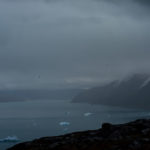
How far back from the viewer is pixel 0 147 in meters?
79.9

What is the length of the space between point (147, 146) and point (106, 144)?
3.62 m

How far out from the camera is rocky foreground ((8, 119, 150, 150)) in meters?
29.3

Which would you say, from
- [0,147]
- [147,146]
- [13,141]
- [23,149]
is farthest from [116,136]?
[13,141]

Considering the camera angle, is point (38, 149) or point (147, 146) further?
point (38, 149)

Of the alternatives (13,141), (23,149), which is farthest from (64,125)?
(23,149)

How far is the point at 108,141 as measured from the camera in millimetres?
30906

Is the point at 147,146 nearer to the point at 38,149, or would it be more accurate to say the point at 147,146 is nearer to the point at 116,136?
the point at 116,136

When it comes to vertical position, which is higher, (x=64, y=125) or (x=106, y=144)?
(x=64, y=125)

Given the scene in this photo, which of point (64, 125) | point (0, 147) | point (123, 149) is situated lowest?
point (123, 149)

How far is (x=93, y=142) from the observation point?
31625mm

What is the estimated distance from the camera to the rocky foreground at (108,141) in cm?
A: 2934

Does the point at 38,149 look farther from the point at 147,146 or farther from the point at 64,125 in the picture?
the point at 64,125

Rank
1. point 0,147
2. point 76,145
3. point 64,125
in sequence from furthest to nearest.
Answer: point 64,125
point 0,147
point 76,145

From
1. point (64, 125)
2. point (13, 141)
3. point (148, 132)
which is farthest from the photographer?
point (64, 125)
